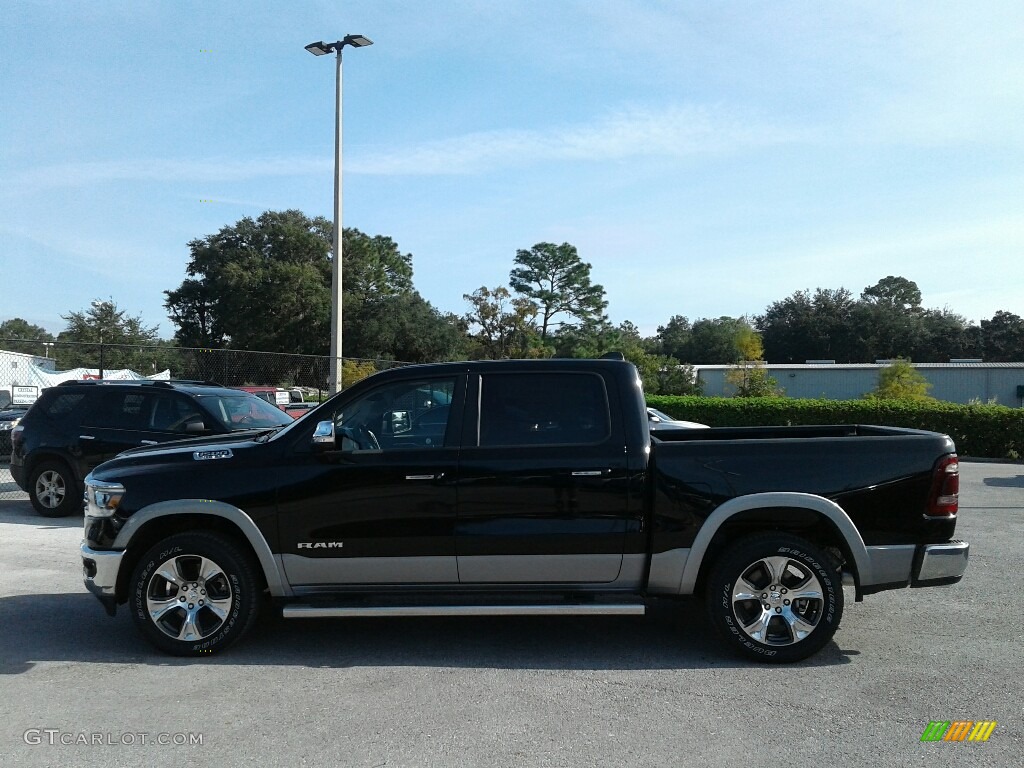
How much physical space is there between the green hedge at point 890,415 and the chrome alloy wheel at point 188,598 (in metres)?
17.0

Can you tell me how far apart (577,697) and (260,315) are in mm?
57384

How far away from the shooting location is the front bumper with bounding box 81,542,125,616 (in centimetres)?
552

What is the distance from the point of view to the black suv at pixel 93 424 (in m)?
10.8

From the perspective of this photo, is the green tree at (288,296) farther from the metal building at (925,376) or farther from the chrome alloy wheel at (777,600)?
the chrome alloy wheel at (777,600)

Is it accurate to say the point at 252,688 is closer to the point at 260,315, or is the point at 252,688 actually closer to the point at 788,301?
the point at 260,315

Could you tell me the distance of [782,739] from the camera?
4.18m

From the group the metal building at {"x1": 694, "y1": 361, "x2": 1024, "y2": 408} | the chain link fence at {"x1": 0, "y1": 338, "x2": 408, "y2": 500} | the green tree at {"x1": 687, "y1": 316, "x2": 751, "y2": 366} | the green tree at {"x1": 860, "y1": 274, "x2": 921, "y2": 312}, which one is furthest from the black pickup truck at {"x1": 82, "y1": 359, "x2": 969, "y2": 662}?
the green tree at {"x1": 860, "y1": 274, "x2": 921, "y2": 312}

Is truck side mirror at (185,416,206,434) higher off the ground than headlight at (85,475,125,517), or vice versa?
truck side mirror at (185,416,206,434)

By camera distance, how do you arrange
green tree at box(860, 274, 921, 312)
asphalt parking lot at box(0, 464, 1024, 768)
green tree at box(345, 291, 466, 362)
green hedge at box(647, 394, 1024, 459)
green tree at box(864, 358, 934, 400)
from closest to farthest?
asphalt parking lot at box(0, 464, 1024, 768) < green hedge at box(647, 394, 1024, 459) < green tree at box(864, 358, 934, 400) < green tree at box(345, 291, 466, 362) < green tree at box(860, 274, 921, 312)

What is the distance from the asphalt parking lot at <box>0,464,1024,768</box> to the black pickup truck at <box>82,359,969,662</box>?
0.37 m

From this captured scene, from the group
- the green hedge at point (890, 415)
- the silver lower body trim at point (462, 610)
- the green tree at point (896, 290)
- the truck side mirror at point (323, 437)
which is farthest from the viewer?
the green tree at point (896, 290)

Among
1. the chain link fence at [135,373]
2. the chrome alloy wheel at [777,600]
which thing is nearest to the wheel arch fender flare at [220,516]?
the chrome alloy wheel at [777,600]

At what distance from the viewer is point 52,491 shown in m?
11.0

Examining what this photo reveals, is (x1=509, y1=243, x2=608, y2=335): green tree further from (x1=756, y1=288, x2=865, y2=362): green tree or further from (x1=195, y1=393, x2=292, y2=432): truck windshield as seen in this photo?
(x1=195, y1=393, x2=292, y2=432): truck windshield
